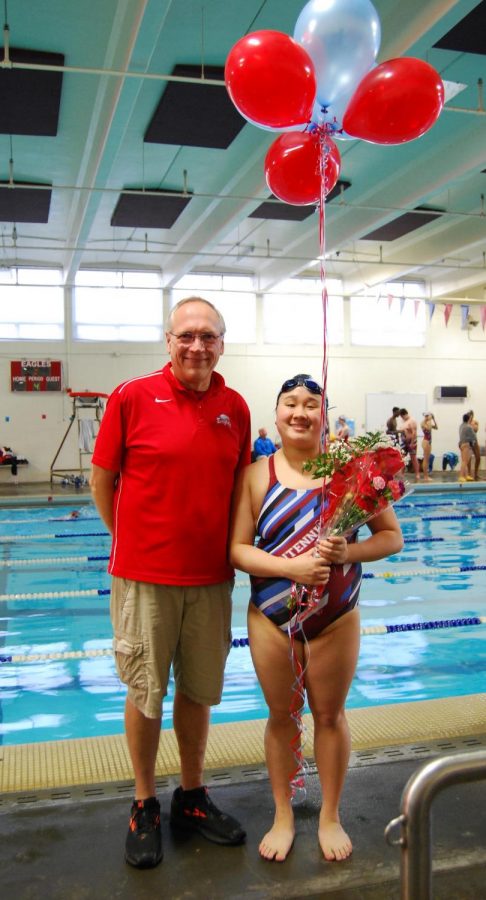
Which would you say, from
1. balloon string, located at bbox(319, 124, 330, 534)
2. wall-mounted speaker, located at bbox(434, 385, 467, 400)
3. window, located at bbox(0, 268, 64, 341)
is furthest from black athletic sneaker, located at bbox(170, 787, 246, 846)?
wall-mounted speaker, located at bbox(434, 385, 467, 400)

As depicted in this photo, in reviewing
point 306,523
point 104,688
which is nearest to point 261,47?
point 306,523

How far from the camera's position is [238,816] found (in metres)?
2.28

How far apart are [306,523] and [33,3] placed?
6.83 m

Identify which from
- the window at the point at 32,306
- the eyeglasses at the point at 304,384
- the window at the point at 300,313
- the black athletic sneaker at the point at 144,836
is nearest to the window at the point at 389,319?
the window at the point at 300,313

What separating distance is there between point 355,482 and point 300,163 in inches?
63.2

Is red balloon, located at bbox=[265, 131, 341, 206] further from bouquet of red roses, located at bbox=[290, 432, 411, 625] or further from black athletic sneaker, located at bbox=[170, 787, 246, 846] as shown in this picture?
black athletic sneaker, located at bbox=[170, 787, 246, 846]

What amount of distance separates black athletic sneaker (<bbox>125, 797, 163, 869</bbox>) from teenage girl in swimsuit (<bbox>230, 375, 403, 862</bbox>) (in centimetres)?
32

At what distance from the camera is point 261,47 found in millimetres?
2711

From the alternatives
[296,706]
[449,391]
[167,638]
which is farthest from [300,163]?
[449,391]

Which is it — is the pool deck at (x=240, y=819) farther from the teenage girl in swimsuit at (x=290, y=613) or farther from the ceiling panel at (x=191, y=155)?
the ceiling panel at (x=191, y=155)

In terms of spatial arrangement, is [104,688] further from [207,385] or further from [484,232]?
[484,232]

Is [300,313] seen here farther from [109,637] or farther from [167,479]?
[167,479]

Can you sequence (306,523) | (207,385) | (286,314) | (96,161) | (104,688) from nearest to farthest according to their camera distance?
(306,523), (207,385), (104,688), (96,161), (286,314)

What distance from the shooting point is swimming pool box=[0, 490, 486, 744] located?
3.87 meters
